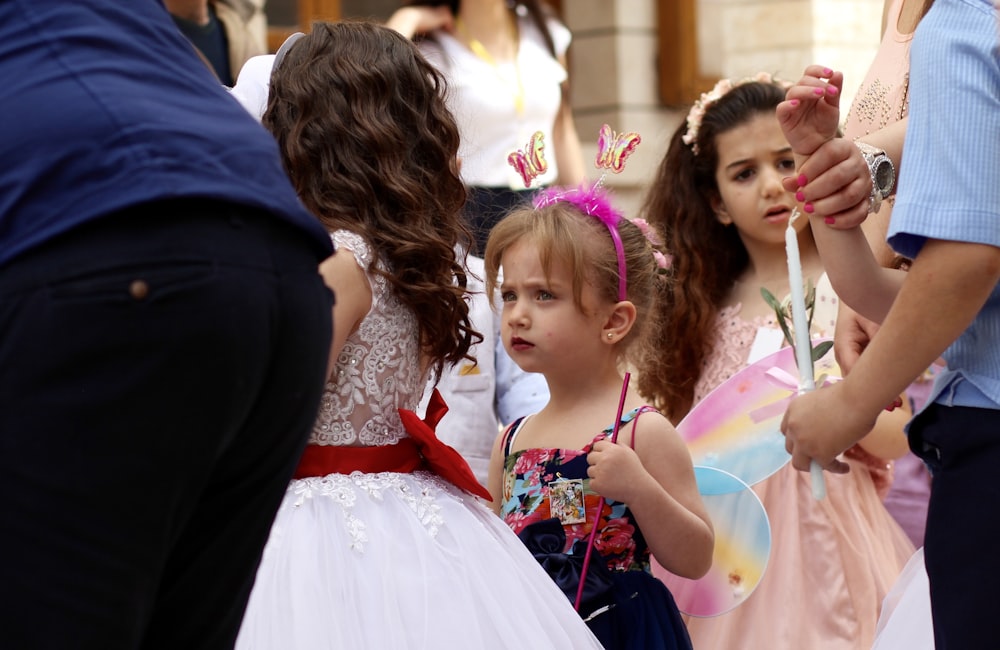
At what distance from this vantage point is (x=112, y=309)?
4.37ft

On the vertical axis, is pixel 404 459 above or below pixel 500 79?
above

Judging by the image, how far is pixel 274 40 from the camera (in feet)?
22.4

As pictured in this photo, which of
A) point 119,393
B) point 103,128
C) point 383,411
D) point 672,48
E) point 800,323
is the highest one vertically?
point 103,128

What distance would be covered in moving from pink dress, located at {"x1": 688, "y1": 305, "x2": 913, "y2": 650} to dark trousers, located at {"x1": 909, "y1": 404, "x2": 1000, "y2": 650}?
1.39 meters

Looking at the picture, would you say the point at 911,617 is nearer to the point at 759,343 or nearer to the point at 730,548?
the point at 730,548

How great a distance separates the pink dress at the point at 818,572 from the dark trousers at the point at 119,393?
2.12 meters

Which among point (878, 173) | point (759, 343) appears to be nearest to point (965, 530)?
point (878, 173)

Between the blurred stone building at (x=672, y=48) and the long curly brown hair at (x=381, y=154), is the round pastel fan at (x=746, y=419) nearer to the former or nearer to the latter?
the long curly brown hair at (x=381, y=154)

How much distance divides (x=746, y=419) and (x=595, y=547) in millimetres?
637

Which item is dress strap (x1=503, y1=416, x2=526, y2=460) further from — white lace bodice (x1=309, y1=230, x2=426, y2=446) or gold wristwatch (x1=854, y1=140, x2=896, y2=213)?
gold wristwatch (x1=854, y1=140, x2=896, y2=213)

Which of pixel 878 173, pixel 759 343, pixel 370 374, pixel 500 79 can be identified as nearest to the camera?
pixel 878 173

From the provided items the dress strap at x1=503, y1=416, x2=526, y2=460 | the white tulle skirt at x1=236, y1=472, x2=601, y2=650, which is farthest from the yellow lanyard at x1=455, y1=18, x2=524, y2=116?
the white tulle skirt at x1=236, y1=472, x2=601, y2=650

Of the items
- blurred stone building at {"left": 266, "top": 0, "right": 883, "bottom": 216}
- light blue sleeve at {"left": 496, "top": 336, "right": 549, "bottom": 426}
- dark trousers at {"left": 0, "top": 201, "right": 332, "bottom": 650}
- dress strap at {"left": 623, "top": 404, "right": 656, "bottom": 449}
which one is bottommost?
blurred stone building at {"left": 266, "top": 0, "right": 883, "bottom": 216}

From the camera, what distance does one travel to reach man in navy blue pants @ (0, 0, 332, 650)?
134 cm
